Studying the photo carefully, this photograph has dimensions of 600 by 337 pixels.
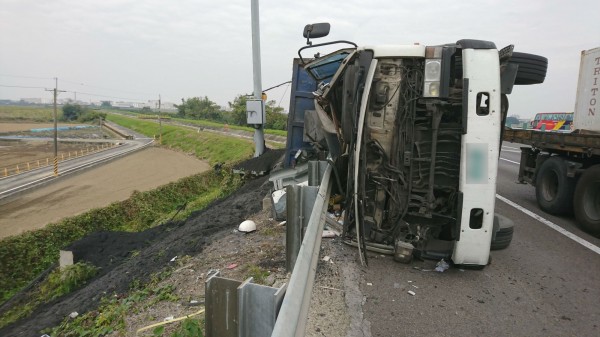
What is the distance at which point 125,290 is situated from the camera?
586 centimetres

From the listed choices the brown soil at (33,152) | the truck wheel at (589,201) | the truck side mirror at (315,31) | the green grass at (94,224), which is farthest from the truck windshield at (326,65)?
the brown soil at (33,152)

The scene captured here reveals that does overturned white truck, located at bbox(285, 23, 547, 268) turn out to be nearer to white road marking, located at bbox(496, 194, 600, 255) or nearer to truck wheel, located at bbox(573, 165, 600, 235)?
white road marking, located at bbox(496, 194, 600, 255)

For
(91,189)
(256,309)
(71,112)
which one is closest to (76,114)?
(71,112)

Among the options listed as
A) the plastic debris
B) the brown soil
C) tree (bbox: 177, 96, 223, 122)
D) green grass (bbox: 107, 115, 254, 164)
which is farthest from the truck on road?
tree (bbox: 177, 96, 223, 122)

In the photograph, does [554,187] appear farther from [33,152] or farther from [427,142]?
[33,152]

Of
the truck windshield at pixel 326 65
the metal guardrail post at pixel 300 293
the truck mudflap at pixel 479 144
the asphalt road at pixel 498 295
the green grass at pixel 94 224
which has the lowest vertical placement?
the green grass at pixel 94 224

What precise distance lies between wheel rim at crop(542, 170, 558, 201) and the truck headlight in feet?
15.6

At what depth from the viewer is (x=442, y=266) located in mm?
4164

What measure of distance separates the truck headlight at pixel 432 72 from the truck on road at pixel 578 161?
11.6 feet

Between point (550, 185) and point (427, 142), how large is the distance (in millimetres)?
4730

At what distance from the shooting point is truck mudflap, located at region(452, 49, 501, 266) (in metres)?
3.73

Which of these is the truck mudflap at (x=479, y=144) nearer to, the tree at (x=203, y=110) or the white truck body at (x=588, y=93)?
Result: the white truck body at (x=588, y=93)

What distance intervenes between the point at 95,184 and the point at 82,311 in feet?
83.4

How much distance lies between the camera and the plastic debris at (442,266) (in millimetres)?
4144
